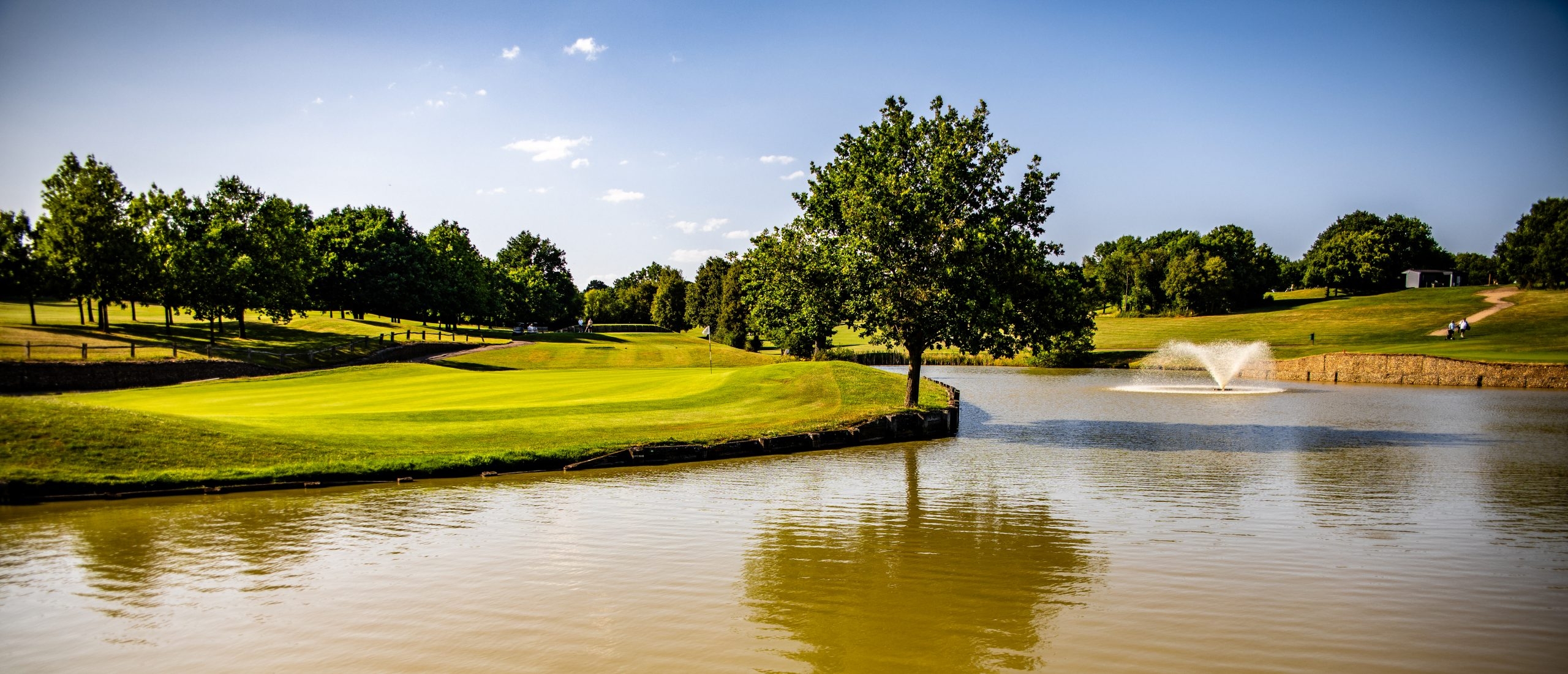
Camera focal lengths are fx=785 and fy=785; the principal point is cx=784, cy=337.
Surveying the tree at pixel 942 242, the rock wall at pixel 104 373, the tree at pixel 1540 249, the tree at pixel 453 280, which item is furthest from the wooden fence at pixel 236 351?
the tree at pixel 1540 249

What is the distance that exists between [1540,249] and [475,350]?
11429 cm

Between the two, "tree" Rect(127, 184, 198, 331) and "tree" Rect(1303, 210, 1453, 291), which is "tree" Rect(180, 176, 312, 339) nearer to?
"tree" Rect(127, 184, 198, 331)

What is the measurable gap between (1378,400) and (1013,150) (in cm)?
2732

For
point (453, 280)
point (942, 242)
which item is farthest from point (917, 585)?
point (453, 280)

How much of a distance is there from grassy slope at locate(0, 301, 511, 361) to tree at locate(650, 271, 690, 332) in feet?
142

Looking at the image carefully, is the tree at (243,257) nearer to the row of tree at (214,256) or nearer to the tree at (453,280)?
the row of tree at (214,256)

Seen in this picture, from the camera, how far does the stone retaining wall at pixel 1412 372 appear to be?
49.0 m

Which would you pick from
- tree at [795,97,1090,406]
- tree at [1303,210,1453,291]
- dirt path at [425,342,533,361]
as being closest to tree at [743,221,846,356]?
tree at [795,97,1090,406]

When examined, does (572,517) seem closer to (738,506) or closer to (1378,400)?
(738,506)

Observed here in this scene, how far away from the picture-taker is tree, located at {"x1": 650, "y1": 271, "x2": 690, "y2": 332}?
12912cm

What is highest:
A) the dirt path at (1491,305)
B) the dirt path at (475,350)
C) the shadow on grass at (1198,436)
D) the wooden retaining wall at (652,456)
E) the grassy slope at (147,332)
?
the dirt path at (1491,305)

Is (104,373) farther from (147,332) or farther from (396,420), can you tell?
(396,420)

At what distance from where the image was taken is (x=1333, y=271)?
11850cm

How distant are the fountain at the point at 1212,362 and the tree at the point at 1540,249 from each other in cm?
3673
